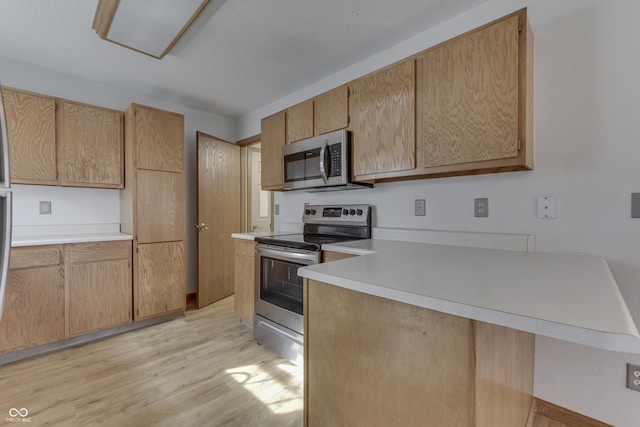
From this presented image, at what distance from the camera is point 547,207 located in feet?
4.93

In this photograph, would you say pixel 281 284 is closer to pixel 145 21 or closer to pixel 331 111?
pixel 331 111

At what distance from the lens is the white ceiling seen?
5.74 feet

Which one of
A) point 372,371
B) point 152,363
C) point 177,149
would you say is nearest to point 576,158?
point 372,371

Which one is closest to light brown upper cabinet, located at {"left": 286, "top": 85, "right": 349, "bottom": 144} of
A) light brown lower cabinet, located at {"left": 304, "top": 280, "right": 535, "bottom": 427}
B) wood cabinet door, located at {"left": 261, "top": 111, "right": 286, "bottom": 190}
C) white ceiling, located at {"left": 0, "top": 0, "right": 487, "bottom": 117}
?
wood cabinet door, located at {"left": 261, "top": 111, "right": 286, "bottom": 190}

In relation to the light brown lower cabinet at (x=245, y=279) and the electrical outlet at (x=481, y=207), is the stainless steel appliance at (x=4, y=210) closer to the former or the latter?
the light brown lower cabinet at (x=245, y=279)

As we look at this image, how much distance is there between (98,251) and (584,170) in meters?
3.45

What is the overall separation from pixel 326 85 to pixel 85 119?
2.22m

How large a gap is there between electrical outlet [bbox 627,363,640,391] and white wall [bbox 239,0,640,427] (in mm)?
19

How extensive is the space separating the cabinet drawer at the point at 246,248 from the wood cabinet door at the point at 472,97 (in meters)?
1.60

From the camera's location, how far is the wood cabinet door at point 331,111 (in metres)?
2.09

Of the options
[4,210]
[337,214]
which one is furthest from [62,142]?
[337,214]

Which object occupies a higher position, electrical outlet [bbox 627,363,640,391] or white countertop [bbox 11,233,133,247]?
white countertop [bbox 11,233,133,247]

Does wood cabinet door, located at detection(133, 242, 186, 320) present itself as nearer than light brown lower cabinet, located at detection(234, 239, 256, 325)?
No

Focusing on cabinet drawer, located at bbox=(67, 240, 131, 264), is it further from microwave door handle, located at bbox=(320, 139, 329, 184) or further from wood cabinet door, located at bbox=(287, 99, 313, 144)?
microwave door handle, located at bbox=(320, 139, 329, 184)
